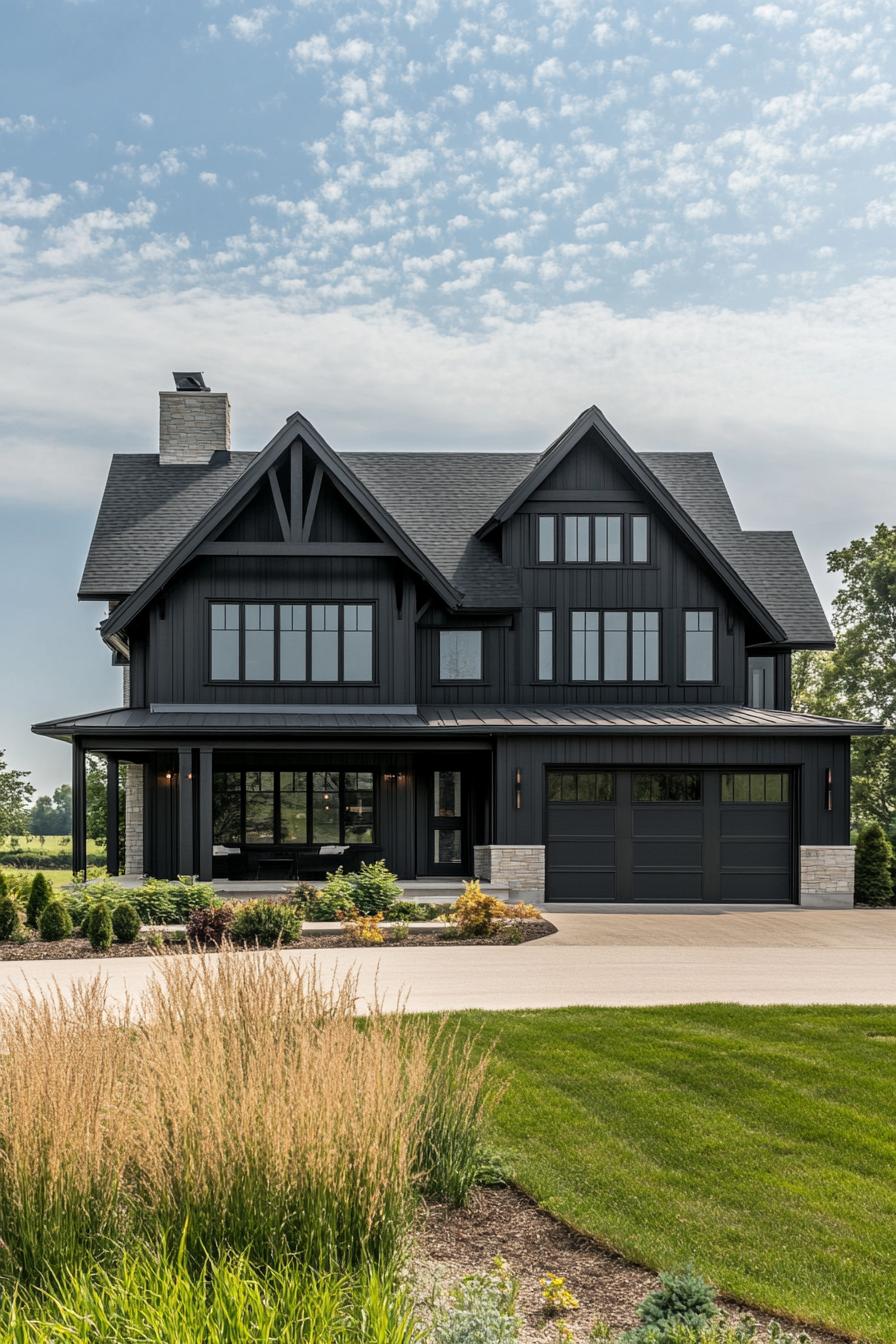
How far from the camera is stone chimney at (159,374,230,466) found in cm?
2631

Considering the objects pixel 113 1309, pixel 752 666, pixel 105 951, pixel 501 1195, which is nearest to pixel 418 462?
pixel 752 666

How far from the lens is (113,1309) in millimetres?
3570

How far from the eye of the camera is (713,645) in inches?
920

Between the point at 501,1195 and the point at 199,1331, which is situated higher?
the point at 199,1331

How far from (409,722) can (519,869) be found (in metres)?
3.46

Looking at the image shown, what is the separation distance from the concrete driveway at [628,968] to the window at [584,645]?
6981 mm

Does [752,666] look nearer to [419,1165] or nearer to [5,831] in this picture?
[419,1165]

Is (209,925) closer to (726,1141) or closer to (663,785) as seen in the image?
(726,1141)

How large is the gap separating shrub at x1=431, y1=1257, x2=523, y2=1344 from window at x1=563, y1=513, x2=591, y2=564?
1981 centimetres

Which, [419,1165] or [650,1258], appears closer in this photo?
[650,1258]

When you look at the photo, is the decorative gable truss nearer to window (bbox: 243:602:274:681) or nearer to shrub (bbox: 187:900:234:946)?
window (bbox: 243:602:274:681)

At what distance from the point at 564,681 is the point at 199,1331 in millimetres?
20082

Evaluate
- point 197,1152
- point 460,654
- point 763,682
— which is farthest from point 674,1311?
point 763,682

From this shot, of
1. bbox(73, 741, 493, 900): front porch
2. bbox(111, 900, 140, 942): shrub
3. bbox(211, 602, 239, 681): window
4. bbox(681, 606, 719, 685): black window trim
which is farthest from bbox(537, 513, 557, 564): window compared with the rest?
bbox(111, 900, 140, 942): shrub
